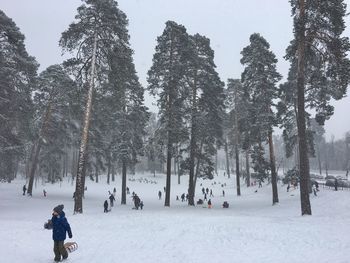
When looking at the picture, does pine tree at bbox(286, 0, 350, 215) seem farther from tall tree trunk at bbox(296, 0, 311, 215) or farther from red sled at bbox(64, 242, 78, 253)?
red sled at bbox(64, 242, 78, 253)

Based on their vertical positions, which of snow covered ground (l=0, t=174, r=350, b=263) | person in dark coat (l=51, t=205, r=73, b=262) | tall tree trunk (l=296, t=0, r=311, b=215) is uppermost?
tall tree trunk (l=296, t=0, r=311, b=215)

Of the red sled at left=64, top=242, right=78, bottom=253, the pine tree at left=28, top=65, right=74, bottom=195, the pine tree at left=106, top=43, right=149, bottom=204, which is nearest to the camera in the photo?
the red sled at left=64, top=242, right=78, bottom=253

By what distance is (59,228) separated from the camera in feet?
32.1

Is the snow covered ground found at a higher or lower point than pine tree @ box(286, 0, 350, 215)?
lower

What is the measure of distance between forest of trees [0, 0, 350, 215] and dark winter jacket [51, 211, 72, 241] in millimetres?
11932

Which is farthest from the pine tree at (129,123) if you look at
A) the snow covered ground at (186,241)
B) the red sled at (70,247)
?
the red sled at (70,247)

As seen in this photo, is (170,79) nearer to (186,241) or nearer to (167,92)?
(167,92)

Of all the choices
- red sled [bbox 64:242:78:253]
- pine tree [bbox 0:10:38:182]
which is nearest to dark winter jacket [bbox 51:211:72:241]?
red sled [bbox 64:242:78:253]

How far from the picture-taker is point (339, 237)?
40.8ft

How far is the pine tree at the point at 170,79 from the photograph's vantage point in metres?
30.0

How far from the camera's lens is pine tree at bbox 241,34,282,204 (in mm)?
31656

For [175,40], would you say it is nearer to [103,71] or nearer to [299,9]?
[103,71]

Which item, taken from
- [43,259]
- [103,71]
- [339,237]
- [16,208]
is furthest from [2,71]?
[339,237]

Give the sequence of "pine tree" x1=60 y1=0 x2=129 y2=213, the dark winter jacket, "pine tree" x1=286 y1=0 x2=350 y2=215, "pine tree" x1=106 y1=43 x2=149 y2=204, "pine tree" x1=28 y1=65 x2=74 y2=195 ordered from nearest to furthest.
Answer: the dark winter jacket < "pine tree" x1=286 y1=0 x2=350 y2=215 < "pine tree" x1=60 y1=0 x2=129 y2=213 < "pine tree" x1=106 y1=43 x2=149 y2=204 < "pine tree" x1=28 y1=65 x2=74 y2=195
